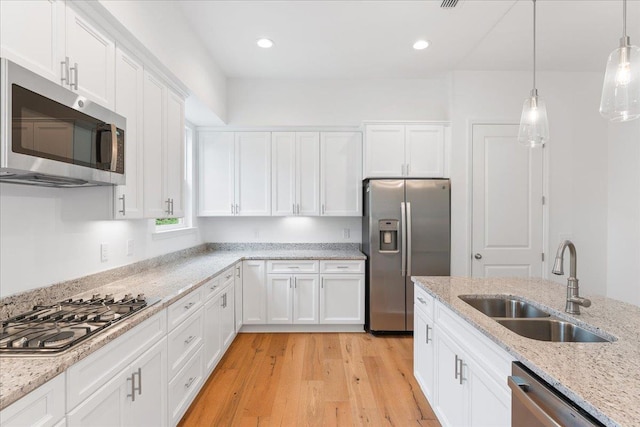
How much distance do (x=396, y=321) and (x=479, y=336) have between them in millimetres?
2277

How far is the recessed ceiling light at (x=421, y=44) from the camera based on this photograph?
126 inches

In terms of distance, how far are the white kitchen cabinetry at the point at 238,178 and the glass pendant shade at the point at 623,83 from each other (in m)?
3.22

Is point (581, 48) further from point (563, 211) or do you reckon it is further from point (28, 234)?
point (28, 234)

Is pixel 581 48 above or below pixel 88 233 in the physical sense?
above

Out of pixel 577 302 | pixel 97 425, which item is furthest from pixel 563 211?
pixel 97 425

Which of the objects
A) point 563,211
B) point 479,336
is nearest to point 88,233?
point 479,336

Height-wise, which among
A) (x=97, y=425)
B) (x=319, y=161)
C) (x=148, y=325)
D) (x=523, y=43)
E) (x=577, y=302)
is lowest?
(x=97, y=425)

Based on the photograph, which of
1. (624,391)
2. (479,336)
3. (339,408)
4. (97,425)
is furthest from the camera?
(339,408)

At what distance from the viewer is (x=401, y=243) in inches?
145

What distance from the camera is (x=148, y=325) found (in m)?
1.66

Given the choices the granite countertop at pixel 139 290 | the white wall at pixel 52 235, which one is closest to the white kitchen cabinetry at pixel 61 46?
the white wall at pixel 52 235

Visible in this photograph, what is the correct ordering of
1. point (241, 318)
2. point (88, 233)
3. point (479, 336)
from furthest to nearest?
point (241, 318) < point (88, 233) < point (479, 336)

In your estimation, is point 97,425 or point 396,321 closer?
point 97,425

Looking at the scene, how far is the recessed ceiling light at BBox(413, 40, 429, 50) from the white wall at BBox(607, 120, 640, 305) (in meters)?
2.47
